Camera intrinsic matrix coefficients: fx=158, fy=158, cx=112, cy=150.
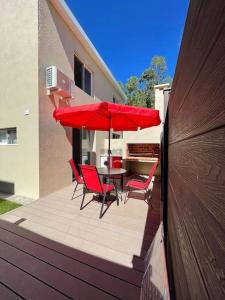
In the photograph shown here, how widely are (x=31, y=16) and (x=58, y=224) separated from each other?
518 centimetres

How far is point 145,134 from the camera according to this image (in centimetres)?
708

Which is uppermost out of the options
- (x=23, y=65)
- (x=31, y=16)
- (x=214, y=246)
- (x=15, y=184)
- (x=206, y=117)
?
(x=31, y=16)

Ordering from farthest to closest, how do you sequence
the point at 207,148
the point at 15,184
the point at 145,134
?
the point at 145,134 < the point at 15,184 < the point at 207,148

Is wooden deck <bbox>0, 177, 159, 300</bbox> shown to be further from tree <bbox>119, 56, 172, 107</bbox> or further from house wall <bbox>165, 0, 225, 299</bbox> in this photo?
tree <bbox>119, 56, 172, 107</bbox>

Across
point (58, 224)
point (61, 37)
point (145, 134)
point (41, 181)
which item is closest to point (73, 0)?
point (61, 37)

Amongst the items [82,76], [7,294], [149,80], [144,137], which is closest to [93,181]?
[7,294]

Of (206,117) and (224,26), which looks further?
(206,117)

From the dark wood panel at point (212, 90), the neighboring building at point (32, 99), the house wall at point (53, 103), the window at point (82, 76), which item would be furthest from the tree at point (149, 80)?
the dark wood panel at point (212, 90)

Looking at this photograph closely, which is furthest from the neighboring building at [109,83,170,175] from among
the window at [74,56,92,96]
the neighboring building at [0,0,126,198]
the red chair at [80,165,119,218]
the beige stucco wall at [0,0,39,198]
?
the beige stucco wall at [0,0,39,198]

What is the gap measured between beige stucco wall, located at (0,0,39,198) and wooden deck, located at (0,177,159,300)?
4.34 feet

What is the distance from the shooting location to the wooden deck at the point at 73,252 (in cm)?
162

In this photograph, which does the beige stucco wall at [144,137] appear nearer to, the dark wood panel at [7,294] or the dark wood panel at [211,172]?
the dark wood panel at [7,294]

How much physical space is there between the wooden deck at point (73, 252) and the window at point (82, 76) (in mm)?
5188

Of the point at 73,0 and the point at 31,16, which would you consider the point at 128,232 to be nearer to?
the point at 31,16
